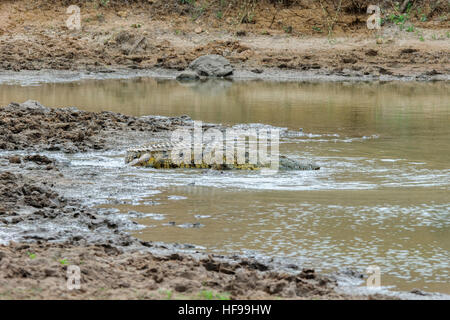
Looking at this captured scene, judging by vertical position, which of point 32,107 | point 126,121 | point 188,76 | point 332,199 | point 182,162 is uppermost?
point 188,76

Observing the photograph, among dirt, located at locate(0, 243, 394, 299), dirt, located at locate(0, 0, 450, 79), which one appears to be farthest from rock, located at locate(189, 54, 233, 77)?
dirt, located at locate(0, 243, 394, 299)

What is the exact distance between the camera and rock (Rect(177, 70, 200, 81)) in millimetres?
25125

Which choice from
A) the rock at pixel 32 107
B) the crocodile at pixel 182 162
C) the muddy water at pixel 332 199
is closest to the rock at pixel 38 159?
the muddy water at pixel 332 199

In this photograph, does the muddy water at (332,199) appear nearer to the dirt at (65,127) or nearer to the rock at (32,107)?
the dirt at (65,127)

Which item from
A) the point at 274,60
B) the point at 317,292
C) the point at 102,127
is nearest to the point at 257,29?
the point at 274,60

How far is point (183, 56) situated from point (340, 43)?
557 cm

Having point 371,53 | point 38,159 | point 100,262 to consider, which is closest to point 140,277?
point 100,262

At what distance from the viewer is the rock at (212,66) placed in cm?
2572

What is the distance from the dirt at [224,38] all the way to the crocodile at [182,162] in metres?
15.9

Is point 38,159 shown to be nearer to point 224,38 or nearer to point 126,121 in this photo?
point 126,121

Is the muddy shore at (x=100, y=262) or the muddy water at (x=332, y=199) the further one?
the muddy water at (x=332, y=199)

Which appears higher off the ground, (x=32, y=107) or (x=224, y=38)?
(x=224, y=38)

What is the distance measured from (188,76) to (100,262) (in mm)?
19898

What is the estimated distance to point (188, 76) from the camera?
992 inches
